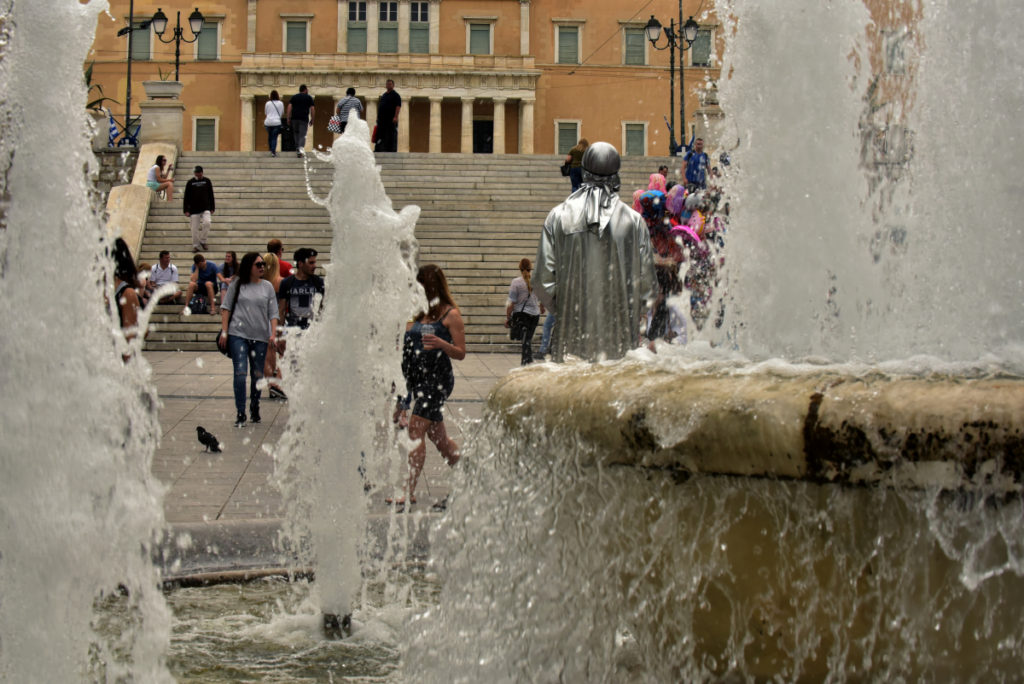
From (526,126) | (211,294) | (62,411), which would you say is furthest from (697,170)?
(526,126)

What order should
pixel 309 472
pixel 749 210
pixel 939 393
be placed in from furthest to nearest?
pixel 309 472 → pixel 749 210 → pixel 939 393

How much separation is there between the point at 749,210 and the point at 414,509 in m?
3.45

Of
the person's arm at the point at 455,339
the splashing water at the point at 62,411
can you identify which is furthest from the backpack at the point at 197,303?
the splashing water at the point at 62,411

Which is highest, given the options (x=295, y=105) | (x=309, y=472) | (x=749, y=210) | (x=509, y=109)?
(x=509, y=109)

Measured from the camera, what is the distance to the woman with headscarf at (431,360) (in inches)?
261

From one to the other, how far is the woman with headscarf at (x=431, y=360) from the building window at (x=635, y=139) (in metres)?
44.8

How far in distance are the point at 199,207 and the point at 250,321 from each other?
10.1 meters

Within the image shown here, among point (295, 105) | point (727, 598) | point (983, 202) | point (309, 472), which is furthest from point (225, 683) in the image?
point (295, 105)

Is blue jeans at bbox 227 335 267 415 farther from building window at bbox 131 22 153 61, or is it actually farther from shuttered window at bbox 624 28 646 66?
building window at bbox 131 22 153 61

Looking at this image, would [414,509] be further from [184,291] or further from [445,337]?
[184,291]

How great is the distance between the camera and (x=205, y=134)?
169ft

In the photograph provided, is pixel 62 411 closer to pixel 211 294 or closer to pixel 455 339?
pixel 455 339

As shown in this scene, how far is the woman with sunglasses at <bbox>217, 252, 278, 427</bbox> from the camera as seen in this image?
396 inches

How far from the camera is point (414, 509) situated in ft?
21.0
